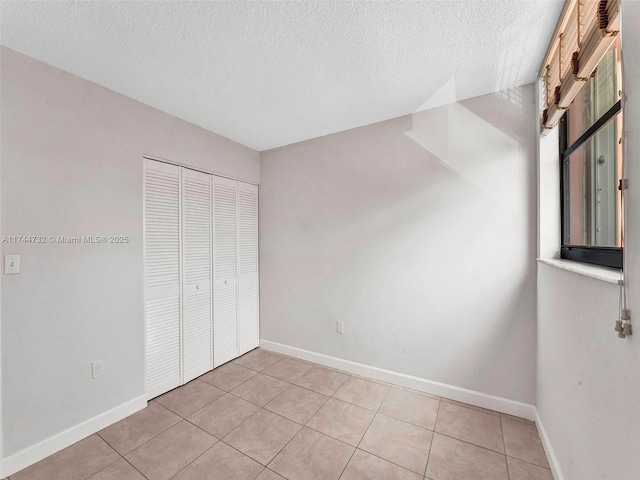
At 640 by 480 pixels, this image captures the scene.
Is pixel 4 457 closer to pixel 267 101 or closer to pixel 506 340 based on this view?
pixel 267 101

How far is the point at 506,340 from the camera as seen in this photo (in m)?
2.02

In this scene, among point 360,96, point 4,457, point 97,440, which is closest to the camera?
point 4,457

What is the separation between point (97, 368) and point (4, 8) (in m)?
2.18

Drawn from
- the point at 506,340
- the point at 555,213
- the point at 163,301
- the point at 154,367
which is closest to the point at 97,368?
the point at 154,367

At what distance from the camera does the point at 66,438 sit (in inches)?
67.9

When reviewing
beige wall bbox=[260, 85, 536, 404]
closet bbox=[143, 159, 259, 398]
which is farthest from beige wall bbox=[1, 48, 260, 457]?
beige wall bbox=[260, 85, 536, 404]

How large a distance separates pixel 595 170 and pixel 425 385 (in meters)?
1.98

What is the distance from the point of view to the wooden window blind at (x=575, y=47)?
0.94m

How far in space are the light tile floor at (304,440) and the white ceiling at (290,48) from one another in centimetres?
252

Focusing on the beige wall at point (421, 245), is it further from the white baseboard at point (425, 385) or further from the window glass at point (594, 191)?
the window glass at point (594, 191)

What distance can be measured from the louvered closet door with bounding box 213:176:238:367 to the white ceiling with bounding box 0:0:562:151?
0.97m

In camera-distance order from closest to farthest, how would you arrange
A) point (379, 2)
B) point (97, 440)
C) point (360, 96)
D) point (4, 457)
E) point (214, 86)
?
point (379, 2), point (4, 457), point (97, 440), point (214, 86), point (360, 96)

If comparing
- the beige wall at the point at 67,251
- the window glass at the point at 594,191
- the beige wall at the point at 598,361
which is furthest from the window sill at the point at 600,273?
the beige wall at the point at 67,251

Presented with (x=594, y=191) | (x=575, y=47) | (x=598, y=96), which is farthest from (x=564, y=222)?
(x=575, y=47)
